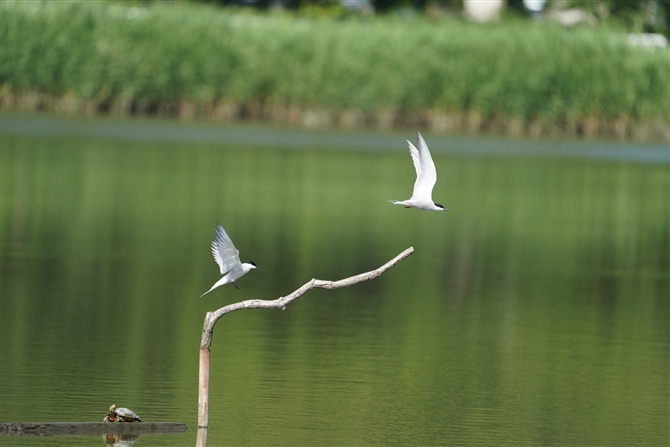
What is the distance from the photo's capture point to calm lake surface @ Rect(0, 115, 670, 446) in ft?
34.7

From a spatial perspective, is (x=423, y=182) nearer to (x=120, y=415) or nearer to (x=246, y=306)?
(x=246, y=306)

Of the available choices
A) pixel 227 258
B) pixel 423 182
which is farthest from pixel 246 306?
pixel 423 182

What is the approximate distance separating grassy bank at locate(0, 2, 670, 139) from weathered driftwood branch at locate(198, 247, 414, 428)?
3124 cm

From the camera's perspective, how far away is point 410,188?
91.0 ft

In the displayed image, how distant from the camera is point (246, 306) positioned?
28.0 ft

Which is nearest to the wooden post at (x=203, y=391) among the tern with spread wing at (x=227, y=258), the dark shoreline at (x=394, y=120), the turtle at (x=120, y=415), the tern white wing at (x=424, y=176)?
the turtle at (x=120, y=415)

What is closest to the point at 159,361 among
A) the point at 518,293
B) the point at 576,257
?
the point at 518,293

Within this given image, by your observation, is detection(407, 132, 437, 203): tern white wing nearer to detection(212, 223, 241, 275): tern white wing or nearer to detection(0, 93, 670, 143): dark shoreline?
detection(212, 223, 241, 275): tern white wing

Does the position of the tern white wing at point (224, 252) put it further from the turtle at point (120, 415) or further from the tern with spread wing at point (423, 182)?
the turtle at point (120, 415)

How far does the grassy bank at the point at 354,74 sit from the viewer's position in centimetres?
4075

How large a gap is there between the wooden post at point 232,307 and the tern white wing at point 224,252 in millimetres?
225

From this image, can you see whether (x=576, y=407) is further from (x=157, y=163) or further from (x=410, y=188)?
(x=157, y=163)

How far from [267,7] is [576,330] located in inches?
1911

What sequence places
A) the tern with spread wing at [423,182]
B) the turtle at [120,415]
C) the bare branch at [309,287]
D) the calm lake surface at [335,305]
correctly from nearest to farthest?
the bare branch at [309,287] → the tern with spread wing at [423,182] → the turtle at [120,415] → the calm lake surface at [335,305]
